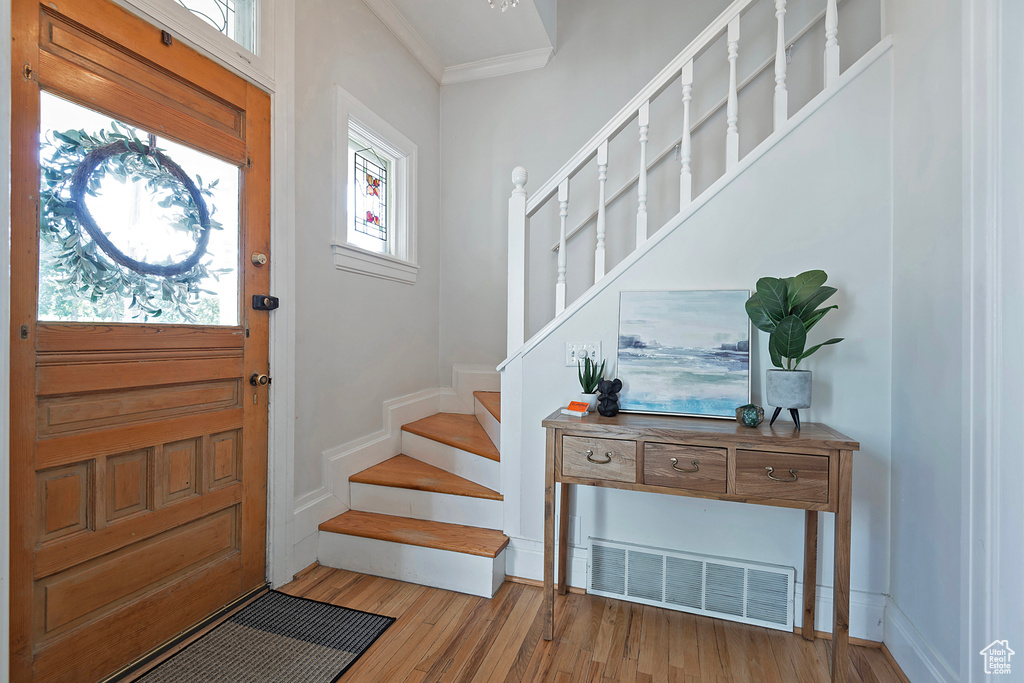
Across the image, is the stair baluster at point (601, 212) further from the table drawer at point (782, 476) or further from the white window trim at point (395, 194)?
the white window trim at point (395, 194)

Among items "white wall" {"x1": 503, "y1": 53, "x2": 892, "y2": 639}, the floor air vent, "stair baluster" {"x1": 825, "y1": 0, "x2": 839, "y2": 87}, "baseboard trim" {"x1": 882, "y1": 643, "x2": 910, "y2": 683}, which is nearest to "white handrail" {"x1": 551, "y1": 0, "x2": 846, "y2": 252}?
"stair baluster" {"x1": 825, "y1": 0, "x2": 839, "y2": 87}

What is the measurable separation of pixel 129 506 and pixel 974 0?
3079 mm

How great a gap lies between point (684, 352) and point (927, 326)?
0.80 metres

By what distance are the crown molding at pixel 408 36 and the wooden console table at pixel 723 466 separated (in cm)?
270

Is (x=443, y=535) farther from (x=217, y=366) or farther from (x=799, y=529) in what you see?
(x=799, y=529)

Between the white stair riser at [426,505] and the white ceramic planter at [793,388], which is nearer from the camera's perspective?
the white ceramic planter at [793,388]

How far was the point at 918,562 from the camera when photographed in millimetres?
1581

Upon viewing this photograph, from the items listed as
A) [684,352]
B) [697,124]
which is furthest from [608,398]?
[697,124]

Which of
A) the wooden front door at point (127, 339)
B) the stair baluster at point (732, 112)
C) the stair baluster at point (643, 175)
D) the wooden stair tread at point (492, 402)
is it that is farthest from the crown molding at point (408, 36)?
the wooden stair tread at point (492, 402)

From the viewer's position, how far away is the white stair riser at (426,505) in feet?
7.77

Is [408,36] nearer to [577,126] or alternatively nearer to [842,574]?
[577,126]

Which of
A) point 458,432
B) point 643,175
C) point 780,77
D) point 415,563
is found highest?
point 780,77

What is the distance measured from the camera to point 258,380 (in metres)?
2.05

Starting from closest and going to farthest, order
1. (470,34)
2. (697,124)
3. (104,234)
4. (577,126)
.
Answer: (104,234) → (697,124) → (470,34) → (577,126)
